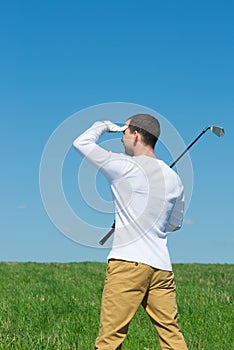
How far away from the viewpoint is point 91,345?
6980mm

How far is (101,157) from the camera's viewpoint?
534 centimetres

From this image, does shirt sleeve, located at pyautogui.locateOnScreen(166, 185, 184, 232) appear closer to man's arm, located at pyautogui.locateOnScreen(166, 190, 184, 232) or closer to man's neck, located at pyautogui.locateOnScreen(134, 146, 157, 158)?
man's arm, located at pyautogui.locateOnScreen(166, 190, 184, 232)

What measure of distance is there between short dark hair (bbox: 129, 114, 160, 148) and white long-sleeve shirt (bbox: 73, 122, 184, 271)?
0.16 meters

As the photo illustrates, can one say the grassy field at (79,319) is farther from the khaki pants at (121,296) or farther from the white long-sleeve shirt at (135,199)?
the white long-sleeve shirt at (135,199)

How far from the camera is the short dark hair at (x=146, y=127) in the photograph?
5.45m

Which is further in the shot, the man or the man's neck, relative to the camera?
the man's neck

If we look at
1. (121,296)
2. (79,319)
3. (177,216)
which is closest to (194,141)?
(177,216)

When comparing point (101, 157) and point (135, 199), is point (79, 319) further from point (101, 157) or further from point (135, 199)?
point (101, 157)

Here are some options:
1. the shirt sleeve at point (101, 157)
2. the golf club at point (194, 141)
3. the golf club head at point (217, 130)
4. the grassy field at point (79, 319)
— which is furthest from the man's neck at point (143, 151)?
the grassy field at point (79, 319)

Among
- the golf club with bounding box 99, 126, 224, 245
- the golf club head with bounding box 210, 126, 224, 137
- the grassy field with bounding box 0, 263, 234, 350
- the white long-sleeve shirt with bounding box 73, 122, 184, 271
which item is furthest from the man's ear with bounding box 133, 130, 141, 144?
the grassy field with bounding box 0, 263, 234, 350

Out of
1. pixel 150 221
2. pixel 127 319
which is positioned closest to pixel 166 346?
pixel 127 319

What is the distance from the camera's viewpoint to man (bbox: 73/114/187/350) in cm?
529

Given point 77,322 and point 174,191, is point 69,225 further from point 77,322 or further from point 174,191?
point 77,322

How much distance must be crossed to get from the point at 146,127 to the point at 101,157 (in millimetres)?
458
